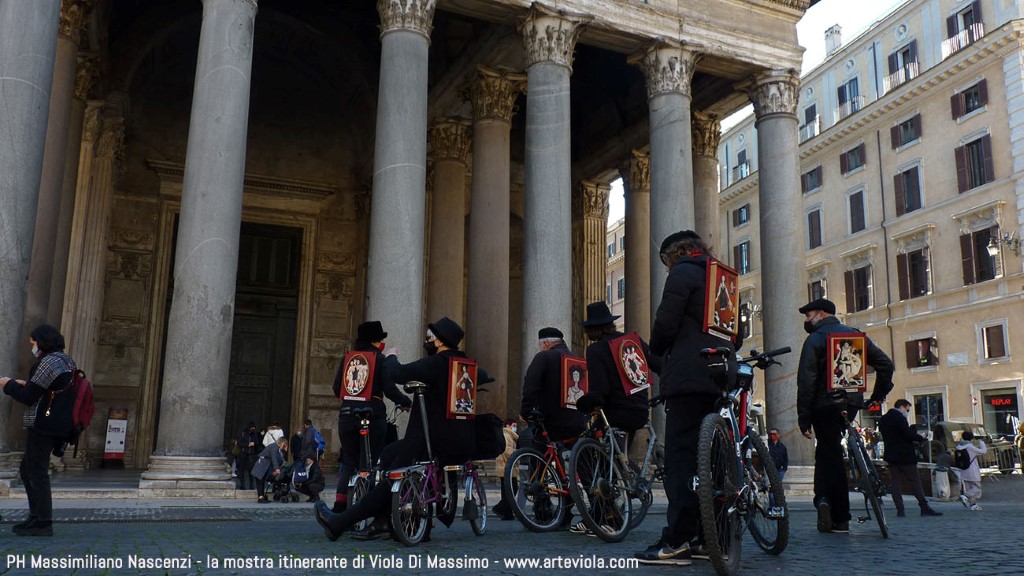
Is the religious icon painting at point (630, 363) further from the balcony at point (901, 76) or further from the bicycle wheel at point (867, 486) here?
the balcony at point (901, 76)

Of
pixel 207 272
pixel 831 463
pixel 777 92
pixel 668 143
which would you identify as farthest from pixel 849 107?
pixel 831 463

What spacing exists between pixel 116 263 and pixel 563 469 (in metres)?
15.1

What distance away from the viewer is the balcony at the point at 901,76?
30578mm

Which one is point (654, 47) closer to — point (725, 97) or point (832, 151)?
point (725, 97)

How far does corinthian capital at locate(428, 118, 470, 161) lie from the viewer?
18453mm

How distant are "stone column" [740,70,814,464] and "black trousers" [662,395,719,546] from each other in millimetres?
10833

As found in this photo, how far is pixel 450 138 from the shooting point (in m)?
18.5

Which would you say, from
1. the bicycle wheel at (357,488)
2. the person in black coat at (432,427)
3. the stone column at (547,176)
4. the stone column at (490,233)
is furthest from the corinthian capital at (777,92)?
the bicycle wheel at (357,488)

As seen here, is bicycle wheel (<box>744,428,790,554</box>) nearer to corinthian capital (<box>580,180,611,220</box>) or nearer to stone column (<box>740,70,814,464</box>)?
stone column (<box>740,70,814,464</box>)

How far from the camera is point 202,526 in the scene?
7.32 m

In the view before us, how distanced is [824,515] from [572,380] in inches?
88.8

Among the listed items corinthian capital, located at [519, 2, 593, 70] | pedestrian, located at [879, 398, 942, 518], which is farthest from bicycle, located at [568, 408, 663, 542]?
corinthian capital, located at [519, 2, 593, 70]

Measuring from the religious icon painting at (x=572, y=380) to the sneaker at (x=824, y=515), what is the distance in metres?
2.05

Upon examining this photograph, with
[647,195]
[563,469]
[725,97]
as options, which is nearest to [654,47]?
[725,97]
